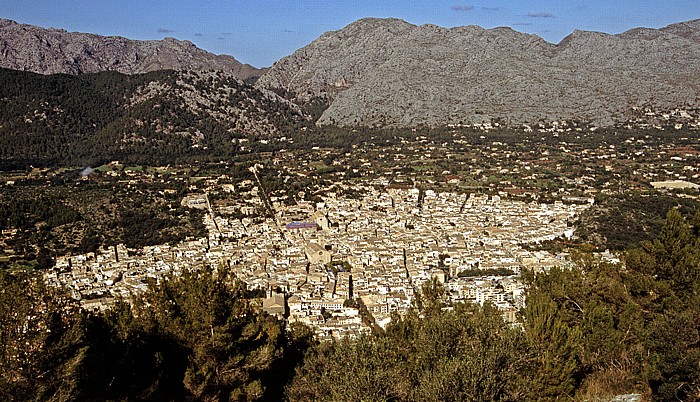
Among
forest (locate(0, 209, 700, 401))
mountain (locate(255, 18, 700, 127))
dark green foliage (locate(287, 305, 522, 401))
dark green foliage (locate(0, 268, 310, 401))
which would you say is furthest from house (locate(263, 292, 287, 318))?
mountain (locate(255, 18, 700, 127))

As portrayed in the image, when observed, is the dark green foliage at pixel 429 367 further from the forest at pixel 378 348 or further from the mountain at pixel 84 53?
the mountain at pixel 84 53

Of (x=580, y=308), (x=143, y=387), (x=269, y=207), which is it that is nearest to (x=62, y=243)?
(x=269, y=207)

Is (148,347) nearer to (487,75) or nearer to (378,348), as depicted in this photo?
(378,348)

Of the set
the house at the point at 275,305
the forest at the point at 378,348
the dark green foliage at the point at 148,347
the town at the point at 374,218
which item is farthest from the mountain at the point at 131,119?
the forest at the point at 378,348

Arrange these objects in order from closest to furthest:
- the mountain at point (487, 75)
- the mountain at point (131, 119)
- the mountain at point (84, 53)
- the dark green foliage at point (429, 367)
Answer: the dark green foliage at point (429, 367)
the mountain at point (131, 119)
the mountain at point (487, 75)
the mountain at point (84, 53)

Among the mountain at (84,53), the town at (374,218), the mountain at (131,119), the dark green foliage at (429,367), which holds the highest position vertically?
the mountain at (84,53)

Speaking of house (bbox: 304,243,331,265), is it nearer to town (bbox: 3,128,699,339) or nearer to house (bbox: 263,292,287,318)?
town (bbox: 3,128,699,339)

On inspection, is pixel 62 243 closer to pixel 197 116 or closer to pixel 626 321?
pixel 626 321
